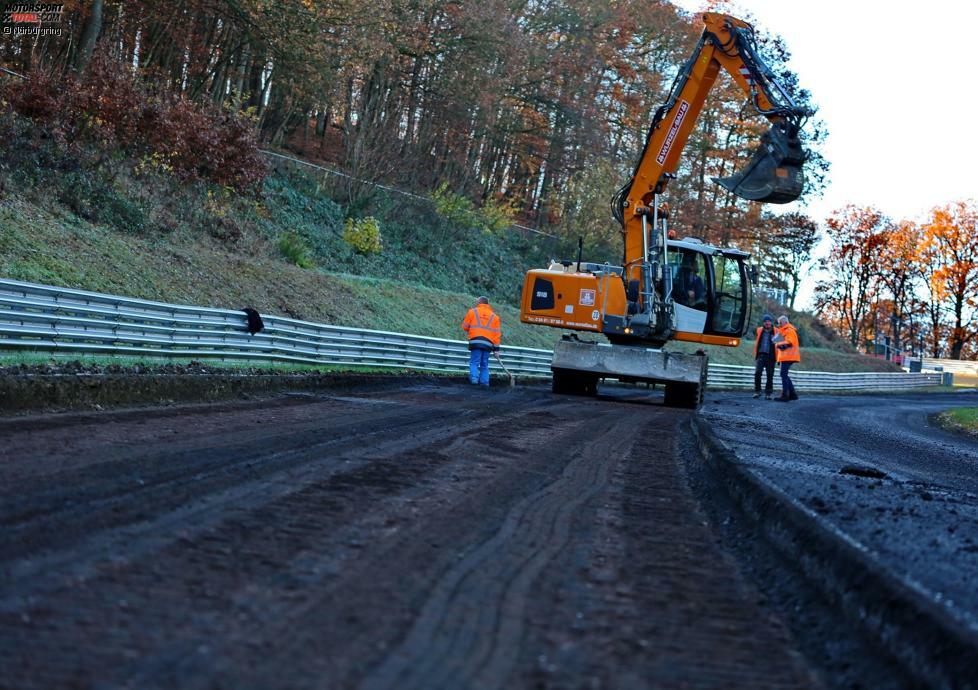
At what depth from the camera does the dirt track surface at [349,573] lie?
3709mm

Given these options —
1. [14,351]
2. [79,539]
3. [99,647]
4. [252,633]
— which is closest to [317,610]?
[252,633]

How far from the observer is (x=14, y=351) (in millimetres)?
12609

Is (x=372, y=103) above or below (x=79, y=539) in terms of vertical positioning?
above

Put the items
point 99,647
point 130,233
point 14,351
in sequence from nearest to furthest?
point 99,647, point 14,351, point 130,233

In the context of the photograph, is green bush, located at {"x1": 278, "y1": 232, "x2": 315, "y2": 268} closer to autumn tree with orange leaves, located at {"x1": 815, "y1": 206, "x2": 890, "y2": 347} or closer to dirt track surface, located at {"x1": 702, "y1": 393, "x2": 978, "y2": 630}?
dirt track surface, located at {"x1": 702, "y1": 393, "x2": 978, "y2": 630}

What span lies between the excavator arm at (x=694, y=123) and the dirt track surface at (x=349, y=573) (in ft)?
34.9

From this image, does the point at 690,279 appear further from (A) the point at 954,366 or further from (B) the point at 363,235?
(A) the point at 954,366

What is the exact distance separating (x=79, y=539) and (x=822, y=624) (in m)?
3.28

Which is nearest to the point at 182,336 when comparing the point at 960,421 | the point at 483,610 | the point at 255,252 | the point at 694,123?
the point at 255,252

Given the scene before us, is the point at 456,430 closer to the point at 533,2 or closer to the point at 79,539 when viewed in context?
the point at 79,539

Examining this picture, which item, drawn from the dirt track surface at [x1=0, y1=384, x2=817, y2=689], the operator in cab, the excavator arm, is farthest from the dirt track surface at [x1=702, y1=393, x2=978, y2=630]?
the excavator arm

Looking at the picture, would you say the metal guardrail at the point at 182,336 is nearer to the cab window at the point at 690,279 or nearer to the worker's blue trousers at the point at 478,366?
the worker's blue trousers at the point at 478,366

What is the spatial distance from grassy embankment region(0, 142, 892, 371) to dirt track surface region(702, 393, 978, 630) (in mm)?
8964

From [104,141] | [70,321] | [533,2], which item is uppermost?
[533,2]
